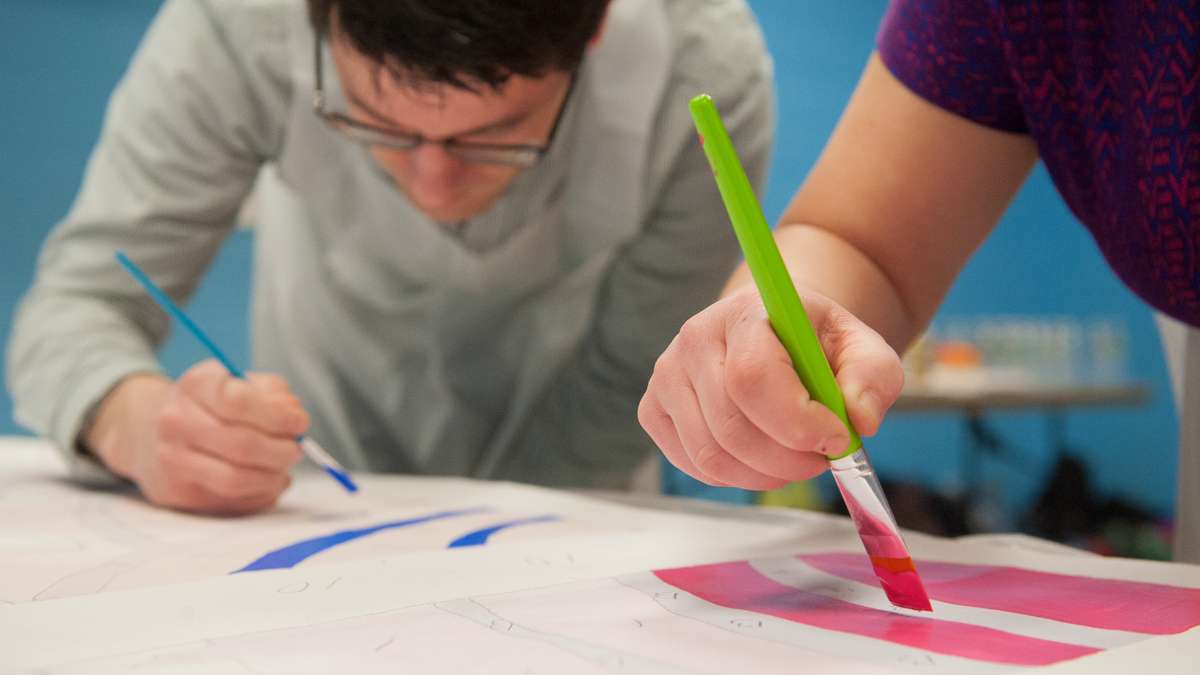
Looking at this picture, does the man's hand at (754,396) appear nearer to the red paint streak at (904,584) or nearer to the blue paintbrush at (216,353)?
the red paint streak at (904,584)

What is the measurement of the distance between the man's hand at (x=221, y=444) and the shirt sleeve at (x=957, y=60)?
0.42 meters

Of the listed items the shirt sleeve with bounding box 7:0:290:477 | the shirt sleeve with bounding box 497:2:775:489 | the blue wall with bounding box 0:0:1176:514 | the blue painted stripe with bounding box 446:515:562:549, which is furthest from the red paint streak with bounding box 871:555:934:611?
the blue wall with bounding box 0:0:1176:514

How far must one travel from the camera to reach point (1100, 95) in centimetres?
53

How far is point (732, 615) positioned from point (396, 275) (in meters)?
0.65

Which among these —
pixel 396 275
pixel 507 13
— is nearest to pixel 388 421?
pixel 396 275

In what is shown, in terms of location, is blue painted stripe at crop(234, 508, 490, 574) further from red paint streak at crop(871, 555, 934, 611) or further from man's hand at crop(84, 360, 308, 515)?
red paint streak at crop(871, 555, 934, 611)

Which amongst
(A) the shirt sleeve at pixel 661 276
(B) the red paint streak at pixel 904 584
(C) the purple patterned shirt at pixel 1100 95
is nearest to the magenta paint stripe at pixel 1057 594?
(B) the red paint streak at pixel 904 584

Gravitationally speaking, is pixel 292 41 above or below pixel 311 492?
above

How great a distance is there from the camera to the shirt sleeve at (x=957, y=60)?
555mm

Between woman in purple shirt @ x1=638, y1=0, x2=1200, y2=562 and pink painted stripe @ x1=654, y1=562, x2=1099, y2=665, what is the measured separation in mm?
48

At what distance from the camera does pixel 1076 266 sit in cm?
331

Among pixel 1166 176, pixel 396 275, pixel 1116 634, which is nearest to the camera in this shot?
pixel 1116 634

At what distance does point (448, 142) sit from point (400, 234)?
21 cm

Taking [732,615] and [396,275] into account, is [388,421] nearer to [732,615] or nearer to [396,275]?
[396,275]
